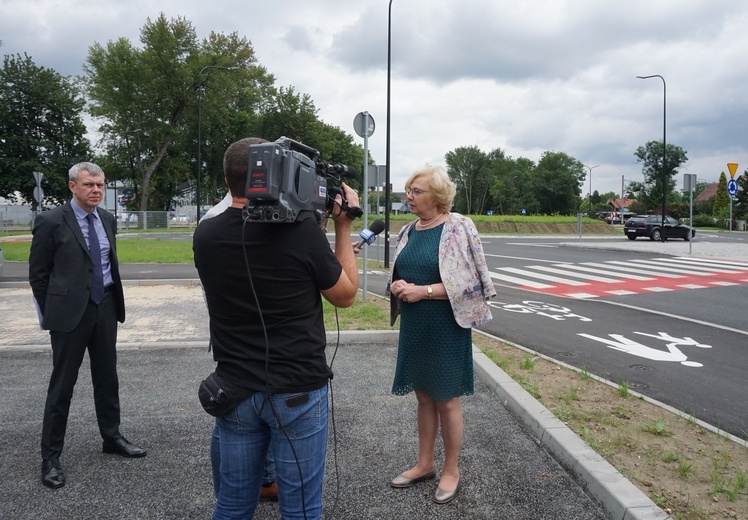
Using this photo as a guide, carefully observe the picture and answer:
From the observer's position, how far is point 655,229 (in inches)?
1324

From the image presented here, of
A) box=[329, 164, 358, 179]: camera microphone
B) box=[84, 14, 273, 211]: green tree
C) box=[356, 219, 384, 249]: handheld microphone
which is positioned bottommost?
box=[356, 219, 384, 249]: handheld microphone

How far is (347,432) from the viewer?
4180 millimetres

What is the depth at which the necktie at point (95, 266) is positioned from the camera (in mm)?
3631

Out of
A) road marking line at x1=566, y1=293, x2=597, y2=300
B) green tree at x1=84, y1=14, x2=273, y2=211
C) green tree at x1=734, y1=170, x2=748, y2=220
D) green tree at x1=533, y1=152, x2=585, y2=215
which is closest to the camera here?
road marking line at x1=566, y1=293, x2=597, y2=300

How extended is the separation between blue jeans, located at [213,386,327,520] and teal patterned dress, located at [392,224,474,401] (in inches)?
47.2

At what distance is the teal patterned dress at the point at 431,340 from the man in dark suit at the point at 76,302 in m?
1.90

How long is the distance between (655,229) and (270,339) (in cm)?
3572

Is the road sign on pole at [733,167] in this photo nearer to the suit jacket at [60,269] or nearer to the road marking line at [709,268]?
the road marking line at [709,268]

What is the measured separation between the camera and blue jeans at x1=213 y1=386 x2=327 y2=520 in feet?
6.72

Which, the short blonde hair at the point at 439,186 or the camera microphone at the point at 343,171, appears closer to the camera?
the camera microphone at the point at 343,171

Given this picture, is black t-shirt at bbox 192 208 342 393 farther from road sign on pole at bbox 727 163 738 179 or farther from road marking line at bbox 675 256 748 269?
road sign on pole at bbox 727 163 738 179

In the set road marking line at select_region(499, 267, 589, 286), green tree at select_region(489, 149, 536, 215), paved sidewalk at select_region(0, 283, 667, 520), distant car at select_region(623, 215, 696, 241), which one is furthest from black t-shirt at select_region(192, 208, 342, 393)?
green tree at select_region(489, 149, 536, 215)

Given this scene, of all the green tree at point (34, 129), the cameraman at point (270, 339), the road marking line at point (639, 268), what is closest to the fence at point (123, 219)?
the green tree at point (34, 129)

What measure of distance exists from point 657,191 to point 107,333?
79.2m
